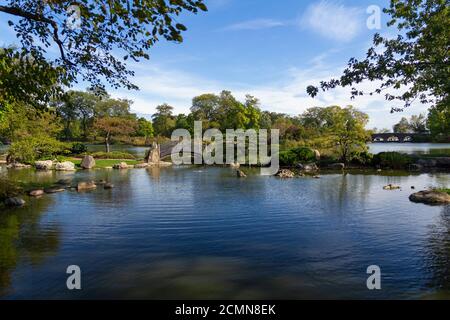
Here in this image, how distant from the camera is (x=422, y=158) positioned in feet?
108

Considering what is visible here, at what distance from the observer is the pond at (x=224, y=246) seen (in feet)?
22.0

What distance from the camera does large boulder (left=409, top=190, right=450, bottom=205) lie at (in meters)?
15.2

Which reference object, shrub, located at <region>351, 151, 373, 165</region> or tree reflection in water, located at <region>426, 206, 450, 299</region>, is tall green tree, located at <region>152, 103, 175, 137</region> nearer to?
shrub, located at <region>351, 151, 373, 165</region>

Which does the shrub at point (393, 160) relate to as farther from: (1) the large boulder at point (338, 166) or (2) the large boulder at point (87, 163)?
(2) the large boulder at point (87, 163)

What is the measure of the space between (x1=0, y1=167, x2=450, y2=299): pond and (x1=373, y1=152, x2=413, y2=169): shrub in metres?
16.2

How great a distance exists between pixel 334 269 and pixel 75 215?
32.4 feet

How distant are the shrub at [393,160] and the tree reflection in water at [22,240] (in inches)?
1147

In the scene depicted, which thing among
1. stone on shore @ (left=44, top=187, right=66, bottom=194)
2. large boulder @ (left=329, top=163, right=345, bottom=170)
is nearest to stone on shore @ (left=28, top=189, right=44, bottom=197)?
stone on shore @ (left=44, top=187, right=66, bottom=194)

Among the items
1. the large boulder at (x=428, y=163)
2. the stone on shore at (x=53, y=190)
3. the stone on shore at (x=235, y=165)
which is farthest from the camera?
the stone on shore at (x=235, y=165)

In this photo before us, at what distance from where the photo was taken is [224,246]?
30.5 feet

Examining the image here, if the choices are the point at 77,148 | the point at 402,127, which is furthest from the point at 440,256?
the point at 402,127

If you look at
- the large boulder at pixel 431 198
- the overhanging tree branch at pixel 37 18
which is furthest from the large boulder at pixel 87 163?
the large boulder at pixel 431 198
